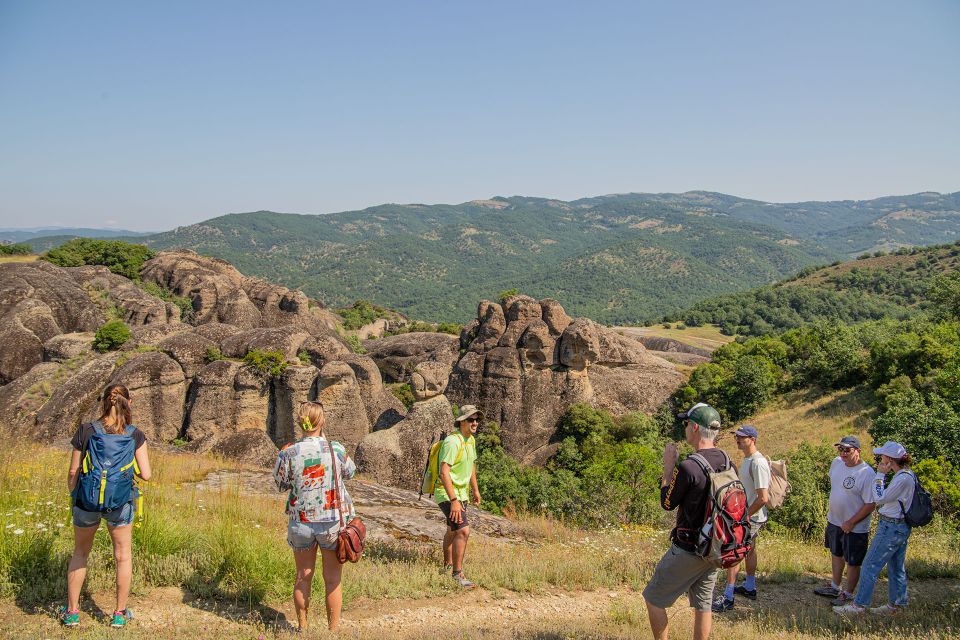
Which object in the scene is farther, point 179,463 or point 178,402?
point 178,402

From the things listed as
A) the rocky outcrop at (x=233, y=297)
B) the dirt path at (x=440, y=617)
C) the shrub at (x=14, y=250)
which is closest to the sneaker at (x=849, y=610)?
the dirt path at (x=440, y=617)

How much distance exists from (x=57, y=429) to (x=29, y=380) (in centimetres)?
440

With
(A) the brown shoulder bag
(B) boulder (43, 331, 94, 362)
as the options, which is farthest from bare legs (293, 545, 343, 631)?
(B) boulder (43, 331, 94, 362)

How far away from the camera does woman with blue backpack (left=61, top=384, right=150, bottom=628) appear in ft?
17.0

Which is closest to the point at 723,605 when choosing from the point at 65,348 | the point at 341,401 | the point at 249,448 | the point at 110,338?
the point at 249,448

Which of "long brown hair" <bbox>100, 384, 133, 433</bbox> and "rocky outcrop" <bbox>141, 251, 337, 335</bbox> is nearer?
"long brown hair" <bbox>100, 384, 133, 433</bbox>

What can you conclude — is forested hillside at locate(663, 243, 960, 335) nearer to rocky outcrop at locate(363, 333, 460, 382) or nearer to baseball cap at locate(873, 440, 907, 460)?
rocky outcrop at locate(363, 333, 460, 382)

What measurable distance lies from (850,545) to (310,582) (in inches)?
241

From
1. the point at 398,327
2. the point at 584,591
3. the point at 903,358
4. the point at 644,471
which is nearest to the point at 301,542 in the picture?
the point at 584,591

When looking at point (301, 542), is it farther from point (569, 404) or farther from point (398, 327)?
point (398, 327)

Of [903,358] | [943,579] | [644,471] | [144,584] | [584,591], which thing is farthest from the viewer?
[903,358]

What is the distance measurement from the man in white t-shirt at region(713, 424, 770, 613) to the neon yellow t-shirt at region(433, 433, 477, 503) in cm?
298

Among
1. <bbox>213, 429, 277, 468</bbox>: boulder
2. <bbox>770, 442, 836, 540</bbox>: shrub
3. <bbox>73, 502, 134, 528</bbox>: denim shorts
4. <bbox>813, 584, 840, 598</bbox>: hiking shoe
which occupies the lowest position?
<bbox>213, 429, 277, 468</bbox>: boulder

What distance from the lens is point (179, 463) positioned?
484 inches
